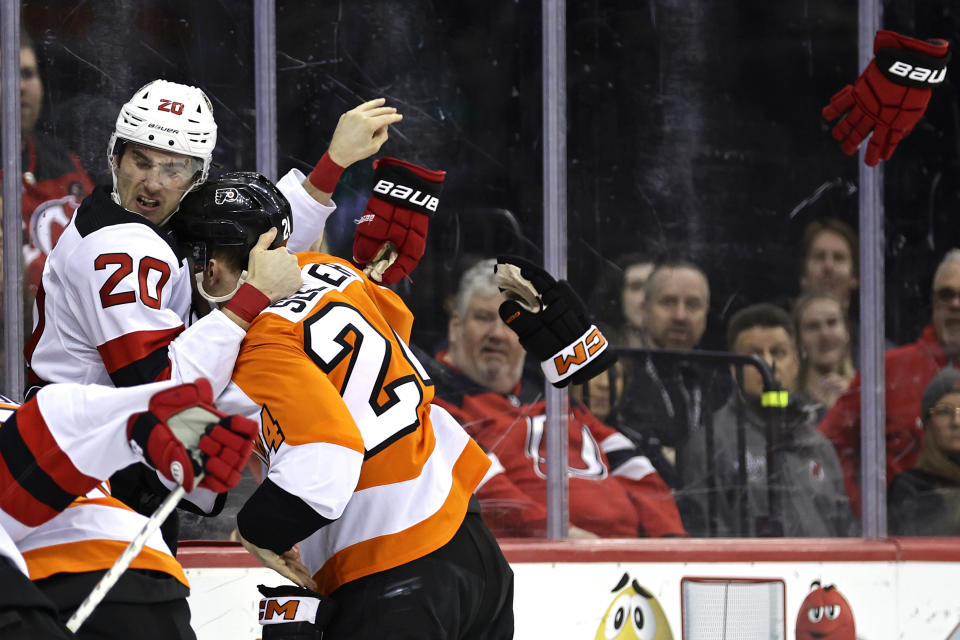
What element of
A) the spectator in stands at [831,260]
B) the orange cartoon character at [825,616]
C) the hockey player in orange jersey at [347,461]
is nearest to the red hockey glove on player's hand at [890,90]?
the spectator in stands at [831,260]

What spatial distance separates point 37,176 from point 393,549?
1.73 m

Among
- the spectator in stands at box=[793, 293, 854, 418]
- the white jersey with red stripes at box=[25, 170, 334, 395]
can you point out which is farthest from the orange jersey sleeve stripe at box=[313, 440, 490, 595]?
the spectator in stands at box=[793, 293, 854, 418]

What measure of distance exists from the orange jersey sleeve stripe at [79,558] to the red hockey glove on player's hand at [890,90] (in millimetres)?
1997

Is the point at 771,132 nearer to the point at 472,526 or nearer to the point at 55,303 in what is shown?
the point at 472,526

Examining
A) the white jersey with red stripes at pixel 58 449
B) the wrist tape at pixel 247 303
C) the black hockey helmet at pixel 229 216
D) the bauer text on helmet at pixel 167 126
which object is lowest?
the white jersey with red stripes at pixel 58 449

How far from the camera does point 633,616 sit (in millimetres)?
3377

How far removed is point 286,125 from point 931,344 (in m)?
2.08

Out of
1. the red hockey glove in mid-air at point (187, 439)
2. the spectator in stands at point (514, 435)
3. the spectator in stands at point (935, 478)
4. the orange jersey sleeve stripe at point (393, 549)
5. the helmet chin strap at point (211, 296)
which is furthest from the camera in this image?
the spectator in stands at point (935, 478)

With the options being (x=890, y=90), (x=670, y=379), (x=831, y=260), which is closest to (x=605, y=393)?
(x=670, y=379)

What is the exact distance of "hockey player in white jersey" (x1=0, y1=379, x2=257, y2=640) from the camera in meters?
1.58

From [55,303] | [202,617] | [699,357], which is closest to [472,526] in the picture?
[55,303]

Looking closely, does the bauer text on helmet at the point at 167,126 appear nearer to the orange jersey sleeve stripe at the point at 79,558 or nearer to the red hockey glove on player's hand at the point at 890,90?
the orange jersey sleeve stripe at the point at 79,558

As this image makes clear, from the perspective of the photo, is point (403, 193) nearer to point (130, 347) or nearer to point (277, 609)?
point (130, 347)

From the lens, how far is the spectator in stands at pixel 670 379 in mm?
3857
